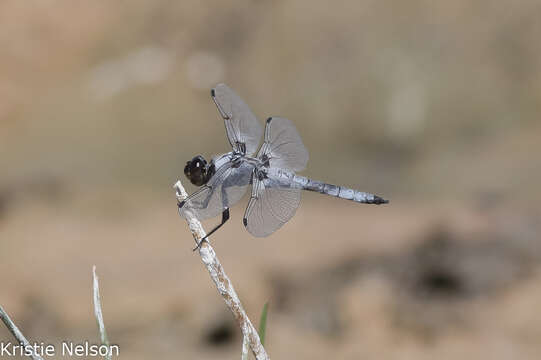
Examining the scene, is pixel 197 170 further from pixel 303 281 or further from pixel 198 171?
pixel 303 281

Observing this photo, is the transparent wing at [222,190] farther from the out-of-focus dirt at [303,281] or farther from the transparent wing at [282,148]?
the out-of-focus dirt at [303,281]

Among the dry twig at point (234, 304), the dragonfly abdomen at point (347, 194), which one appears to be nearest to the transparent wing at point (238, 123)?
the dragonfly abdomen at point (347, 194)

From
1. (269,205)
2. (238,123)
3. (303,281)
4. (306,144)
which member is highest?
(306,144)

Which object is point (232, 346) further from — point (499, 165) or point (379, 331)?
point (499, 165)

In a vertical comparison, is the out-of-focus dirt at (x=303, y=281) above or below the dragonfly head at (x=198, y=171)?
below

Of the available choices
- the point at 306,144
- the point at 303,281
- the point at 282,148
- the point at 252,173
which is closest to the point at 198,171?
the point at 252,173

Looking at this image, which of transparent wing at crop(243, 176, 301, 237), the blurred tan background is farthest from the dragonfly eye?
the blurred tan background

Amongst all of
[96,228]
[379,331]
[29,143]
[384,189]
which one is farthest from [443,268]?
[29,143]
